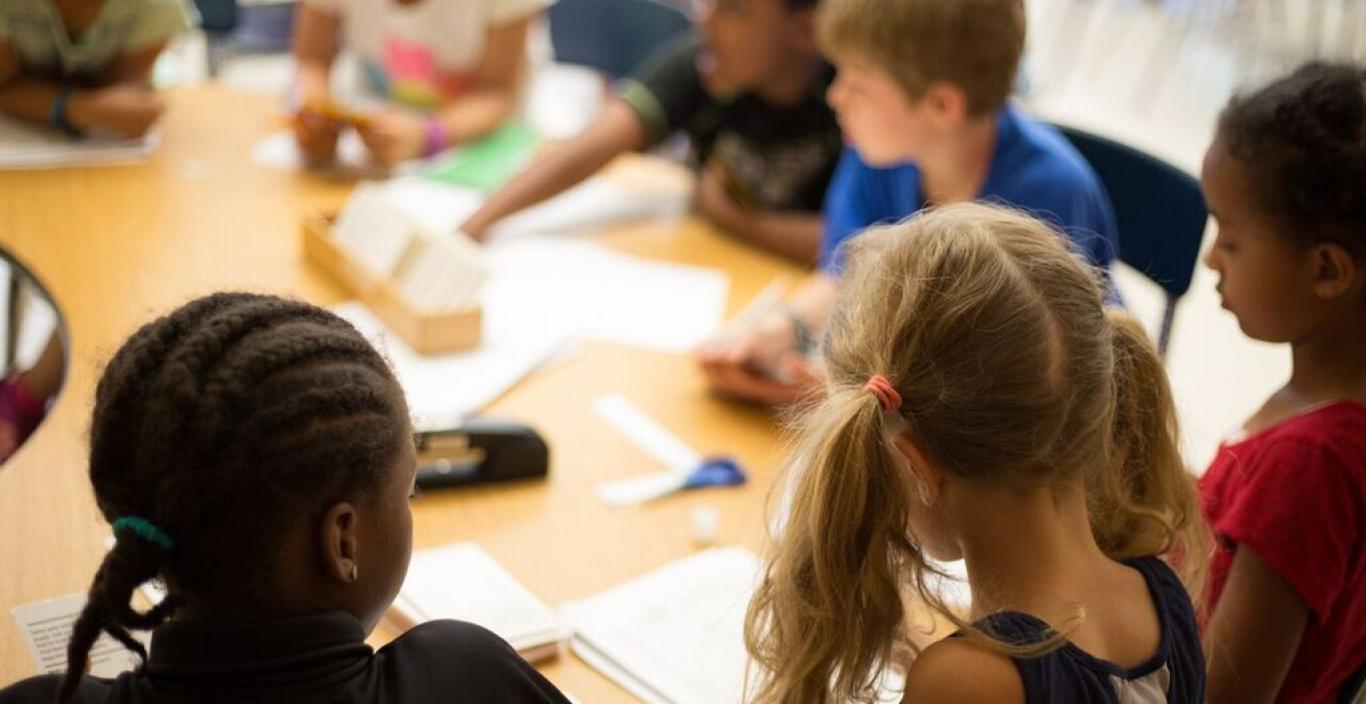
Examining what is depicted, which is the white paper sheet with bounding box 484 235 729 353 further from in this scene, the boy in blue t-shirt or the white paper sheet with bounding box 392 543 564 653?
the white paper sheet with bounding box 392 543 564 653

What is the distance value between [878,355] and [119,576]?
0.53m

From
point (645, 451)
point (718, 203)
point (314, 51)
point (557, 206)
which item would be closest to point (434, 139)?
point (557, 206)

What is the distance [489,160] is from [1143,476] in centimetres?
149

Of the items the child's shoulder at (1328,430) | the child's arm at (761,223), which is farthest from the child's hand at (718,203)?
the child's shoulder at (1328,430)

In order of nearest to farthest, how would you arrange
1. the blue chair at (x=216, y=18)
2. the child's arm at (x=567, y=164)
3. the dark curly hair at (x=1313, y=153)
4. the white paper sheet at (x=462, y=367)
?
the dark curly hair at (x=1313, y=153), the white paper sheet at (x=462, y=367), the child's arm at (x=567, y=164), the blue chair at (x=216, y=18)

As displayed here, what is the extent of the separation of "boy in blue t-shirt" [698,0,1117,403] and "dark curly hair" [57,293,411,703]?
2.81 feet

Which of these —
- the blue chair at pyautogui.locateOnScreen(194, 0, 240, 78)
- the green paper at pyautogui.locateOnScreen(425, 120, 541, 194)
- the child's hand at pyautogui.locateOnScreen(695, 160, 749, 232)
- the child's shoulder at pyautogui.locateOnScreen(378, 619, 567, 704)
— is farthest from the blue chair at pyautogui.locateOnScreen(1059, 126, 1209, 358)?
the blue chair at pyautogui.locateOnScreen(194, 0, 240, 78)

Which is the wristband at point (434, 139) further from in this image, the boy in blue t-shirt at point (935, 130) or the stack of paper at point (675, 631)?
the stack of paper at point (675, 631)

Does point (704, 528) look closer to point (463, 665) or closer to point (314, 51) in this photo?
point (463, 665)

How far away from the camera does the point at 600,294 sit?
1984 mm

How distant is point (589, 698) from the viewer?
45.8 inches

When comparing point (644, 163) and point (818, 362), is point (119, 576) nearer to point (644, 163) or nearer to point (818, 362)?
point (818, 362)

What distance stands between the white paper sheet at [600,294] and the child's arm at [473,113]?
33 centimetres

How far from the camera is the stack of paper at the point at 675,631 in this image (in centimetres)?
118
